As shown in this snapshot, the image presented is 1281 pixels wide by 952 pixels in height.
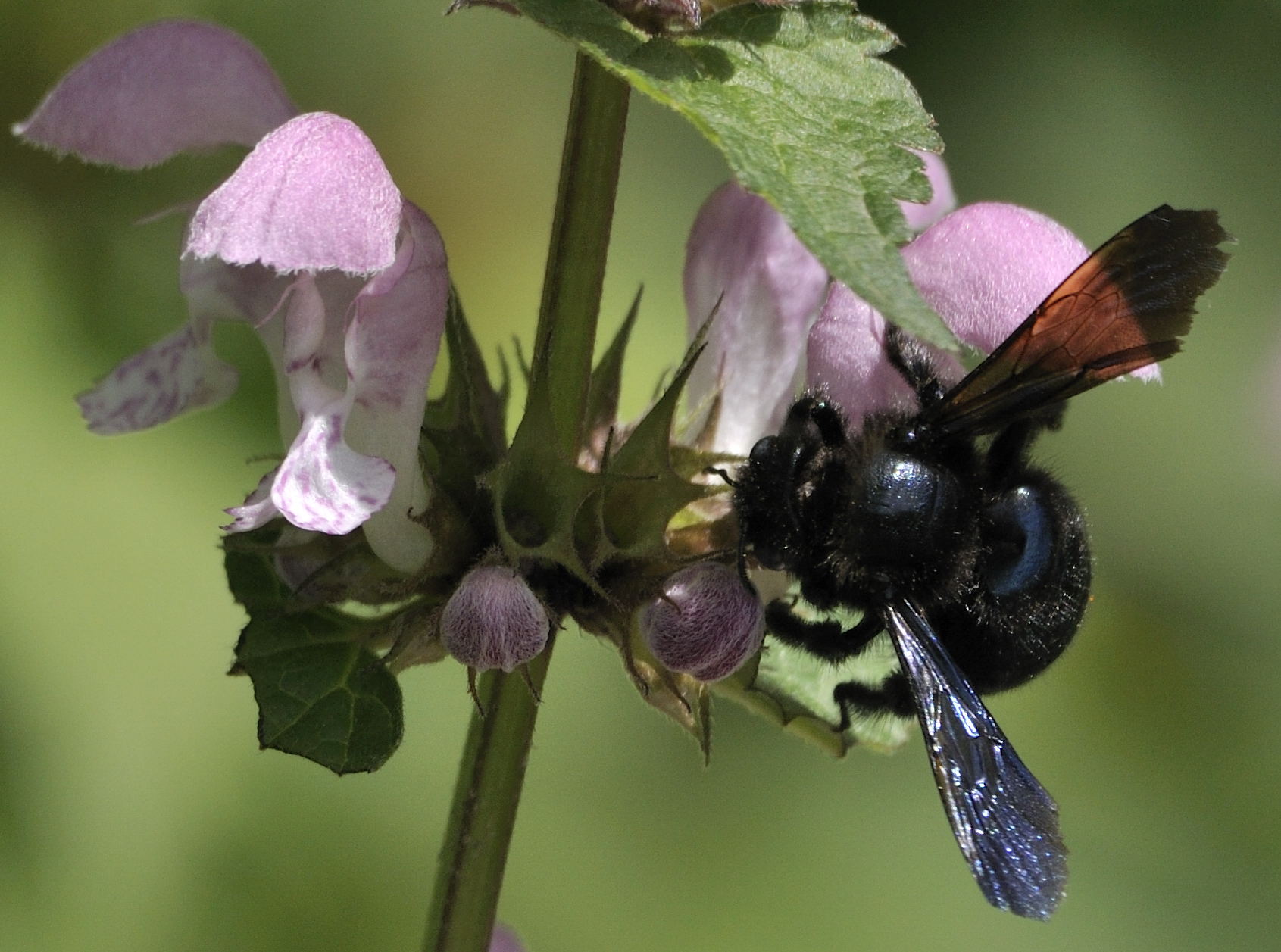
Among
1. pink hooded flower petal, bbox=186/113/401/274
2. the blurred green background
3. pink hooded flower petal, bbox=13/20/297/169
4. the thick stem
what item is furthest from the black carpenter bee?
the blurred green background

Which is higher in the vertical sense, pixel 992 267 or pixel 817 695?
pixel 992 267

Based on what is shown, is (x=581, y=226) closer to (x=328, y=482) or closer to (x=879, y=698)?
(x=328, y=482)

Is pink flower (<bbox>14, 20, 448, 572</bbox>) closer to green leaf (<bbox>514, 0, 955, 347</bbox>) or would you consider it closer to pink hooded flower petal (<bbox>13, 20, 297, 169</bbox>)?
pink hooded flower petal (<bbox>13, 20, 297, 169</bbox>)

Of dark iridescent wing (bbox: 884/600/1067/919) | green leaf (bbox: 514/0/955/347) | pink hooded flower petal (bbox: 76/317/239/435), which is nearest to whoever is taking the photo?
green leaf (bbox: 514/0/955/347)

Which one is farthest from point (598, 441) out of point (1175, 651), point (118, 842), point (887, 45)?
point (1175, 651)

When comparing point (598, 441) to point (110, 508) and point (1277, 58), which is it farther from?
point (1277, 58)

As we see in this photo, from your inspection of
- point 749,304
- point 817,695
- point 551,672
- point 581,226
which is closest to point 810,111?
point 581,226
